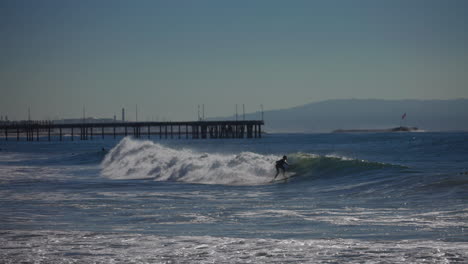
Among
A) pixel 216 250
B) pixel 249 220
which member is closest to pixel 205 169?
pixel 249 220

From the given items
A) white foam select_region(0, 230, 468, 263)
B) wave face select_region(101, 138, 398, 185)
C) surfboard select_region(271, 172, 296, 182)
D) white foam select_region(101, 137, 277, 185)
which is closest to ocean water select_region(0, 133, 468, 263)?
white foam select_region(0, 230, 468, 263)

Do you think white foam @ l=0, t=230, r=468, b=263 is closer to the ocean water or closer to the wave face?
the ocean water

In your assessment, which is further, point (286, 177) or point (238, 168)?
point (238, 168)

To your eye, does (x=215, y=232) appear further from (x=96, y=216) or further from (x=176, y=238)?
(x=96, y=216)

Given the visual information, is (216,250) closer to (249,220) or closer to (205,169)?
(249,220)

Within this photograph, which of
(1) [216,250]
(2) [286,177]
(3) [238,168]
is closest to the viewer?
(1) [216,250]

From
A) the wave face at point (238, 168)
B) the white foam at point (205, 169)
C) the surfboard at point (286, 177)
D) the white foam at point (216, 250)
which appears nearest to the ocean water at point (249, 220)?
the white foam at point (216, 250)

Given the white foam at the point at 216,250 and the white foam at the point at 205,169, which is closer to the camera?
the white foam at the point at 216,250

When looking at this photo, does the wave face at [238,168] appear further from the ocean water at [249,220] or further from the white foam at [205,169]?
the ocean water at [249,220]

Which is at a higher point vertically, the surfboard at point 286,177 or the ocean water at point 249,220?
the ocean water at point 249,220

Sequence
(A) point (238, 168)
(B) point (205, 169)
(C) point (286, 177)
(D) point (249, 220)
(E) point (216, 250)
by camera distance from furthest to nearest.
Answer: (B) point (205, 169), (A) point (238, 168), (C) point (286, 177), (D) point (249, 220), (E) point (216, 250)

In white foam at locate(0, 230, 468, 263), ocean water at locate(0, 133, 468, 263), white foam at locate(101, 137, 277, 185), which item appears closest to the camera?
white foam at locate(0, 230, 468, 263)

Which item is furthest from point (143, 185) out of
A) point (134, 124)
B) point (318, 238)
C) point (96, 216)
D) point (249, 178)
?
point (134, 124)

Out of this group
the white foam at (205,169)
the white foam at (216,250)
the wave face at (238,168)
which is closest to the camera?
the white foam at (216,250)
